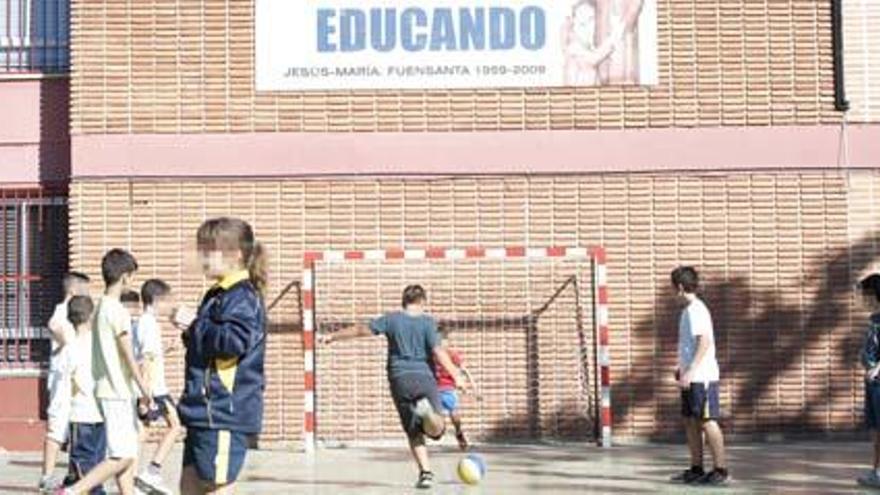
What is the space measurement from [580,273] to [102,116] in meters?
5.00

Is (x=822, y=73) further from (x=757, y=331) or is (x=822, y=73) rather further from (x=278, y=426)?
(x=278, y=426)

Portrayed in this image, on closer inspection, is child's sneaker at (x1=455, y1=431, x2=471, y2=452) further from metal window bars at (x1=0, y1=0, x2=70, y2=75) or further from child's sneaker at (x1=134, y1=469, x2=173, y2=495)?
metal window bars at (x1=0, y1=0, x2=70, y2=75)

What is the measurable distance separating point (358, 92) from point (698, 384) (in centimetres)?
507

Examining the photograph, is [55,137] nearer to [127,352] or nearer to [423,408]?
[423,408]

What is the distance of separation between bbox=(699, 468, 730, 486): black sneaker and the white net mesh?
311 cm

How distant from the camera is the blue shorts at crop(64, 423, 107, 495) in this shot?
9.72m

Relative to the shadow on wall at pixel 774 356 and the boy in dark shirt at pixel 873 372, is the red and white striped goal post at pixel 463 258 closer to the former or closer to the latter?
the shadow on wall at pixel 774 356

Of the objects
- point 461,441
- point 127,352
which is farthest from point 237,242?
point 461,441

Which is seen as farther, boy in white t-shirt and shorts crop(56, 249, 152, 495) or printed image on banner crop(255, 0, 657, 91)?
printed image on banner crop(255, 0, 657, 91)

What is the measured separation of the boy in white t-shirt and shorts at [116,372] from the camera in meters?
9.05

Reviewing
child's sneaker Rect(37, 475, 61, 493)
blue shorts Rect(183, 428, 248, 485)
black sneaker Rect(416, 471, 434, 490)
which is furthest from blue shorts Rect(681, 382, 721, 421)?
blue shorts Rect(183, 428, 248, 485)

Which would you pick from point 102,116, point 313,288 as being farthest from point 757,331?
point 102,116

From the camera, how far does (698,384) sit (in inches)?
440

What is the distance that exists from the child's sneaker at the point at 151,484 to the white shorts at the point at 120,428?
2093mm
